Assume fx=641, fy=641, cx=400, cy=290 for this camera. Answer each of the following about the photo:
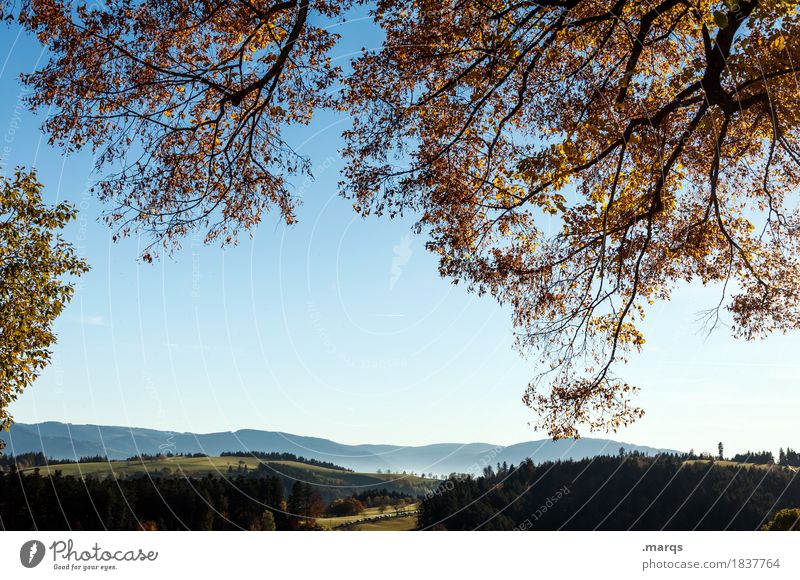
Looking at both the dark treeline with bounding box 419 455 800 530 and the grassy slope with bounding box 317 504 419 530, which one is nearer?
the grassy slope with bounding box 317 504 419 530

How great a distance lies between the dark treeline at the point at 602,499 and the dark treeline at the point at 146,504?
7.38 feet

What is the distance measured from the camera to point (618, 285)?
12312mm

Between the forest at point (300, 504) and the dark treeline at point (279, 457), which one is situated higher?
the dark treeline at point (279, 457)

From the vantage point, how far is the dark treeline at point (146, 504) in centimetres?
891

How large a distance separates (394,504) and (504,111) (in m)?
7.54

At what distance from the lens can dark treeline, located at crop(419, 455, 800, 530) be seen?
31.3 feet

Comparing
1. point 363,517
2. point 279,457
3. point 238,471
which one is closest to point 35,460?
point 238,471
